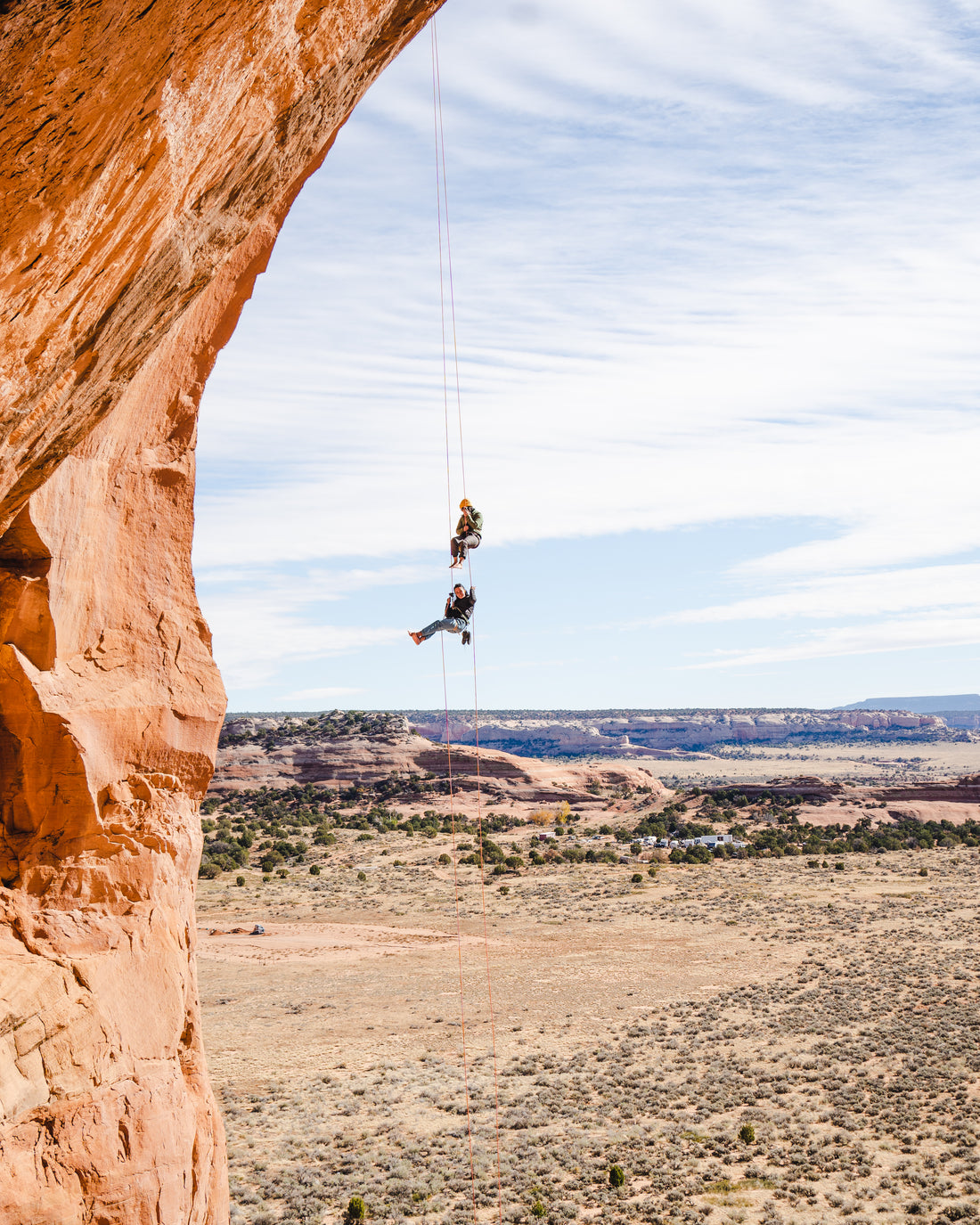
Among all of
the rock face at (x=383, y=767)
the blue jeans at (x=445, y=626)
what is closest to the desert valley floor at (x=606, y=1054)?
the blue jeans at (x=445, y=626)

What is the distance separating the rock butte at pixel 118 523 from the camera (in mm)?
5586

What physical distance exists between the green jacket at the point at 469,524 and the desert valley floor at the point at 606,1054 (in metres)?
12.0

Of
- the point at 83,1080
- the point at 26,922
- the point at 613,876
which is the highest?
the point at 26,922

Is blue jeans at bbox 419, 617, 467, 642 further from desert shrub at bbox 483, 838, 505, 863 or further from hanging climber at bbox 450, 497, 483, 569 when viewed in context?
desert shrub at bbox 483, 838, 505, 863

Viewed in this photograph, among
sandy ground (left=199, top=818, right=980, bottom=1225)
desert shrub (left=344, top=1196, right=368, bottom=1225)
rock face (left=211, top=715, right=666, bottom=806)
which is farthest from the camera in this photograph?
rock face (left=211, top=715, right=666, bottom=806)

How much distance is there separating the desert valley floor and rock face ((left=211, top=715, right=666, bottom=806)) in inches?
1402

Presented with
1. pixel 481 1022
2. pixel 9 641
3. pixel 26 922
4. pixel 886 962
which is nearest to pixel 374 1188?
pixel 481 1022

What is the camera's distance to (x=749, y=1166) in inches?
754

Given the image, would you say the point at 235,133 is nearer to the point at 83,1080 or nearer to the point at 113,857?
the point at 113,857

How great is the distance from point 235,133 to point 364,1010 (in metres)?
28.3

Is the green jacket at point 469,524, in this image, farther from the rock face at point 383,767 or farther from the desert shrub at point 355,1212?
the rock face at point 383,767

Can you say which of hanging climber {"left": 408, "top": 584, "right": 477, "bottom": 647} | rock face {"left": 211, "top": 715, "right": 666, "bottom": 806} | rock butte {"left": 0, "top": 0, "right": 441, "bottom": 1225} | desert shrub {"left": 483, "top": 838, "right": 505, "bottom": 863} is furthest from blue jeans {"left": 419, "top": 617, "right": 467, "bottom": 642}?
rock face {"left": 211, "top": 715, "right": 666, "bottom": 806}

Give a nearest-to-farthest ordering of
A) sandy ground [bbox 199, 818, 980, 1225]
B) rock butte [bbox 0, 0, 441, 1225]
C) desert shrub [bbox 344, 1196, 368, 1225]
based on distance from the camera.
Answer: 1. rock butte [bbox 0, 0, 441, 1225]
2. desert shrub [bbox 344, 1196, 368, 1225]
3. sandy ground [bbox 199, 818, 980, 1225]

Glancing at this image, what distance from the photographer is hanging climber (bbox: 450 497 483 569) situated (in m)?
18.1
